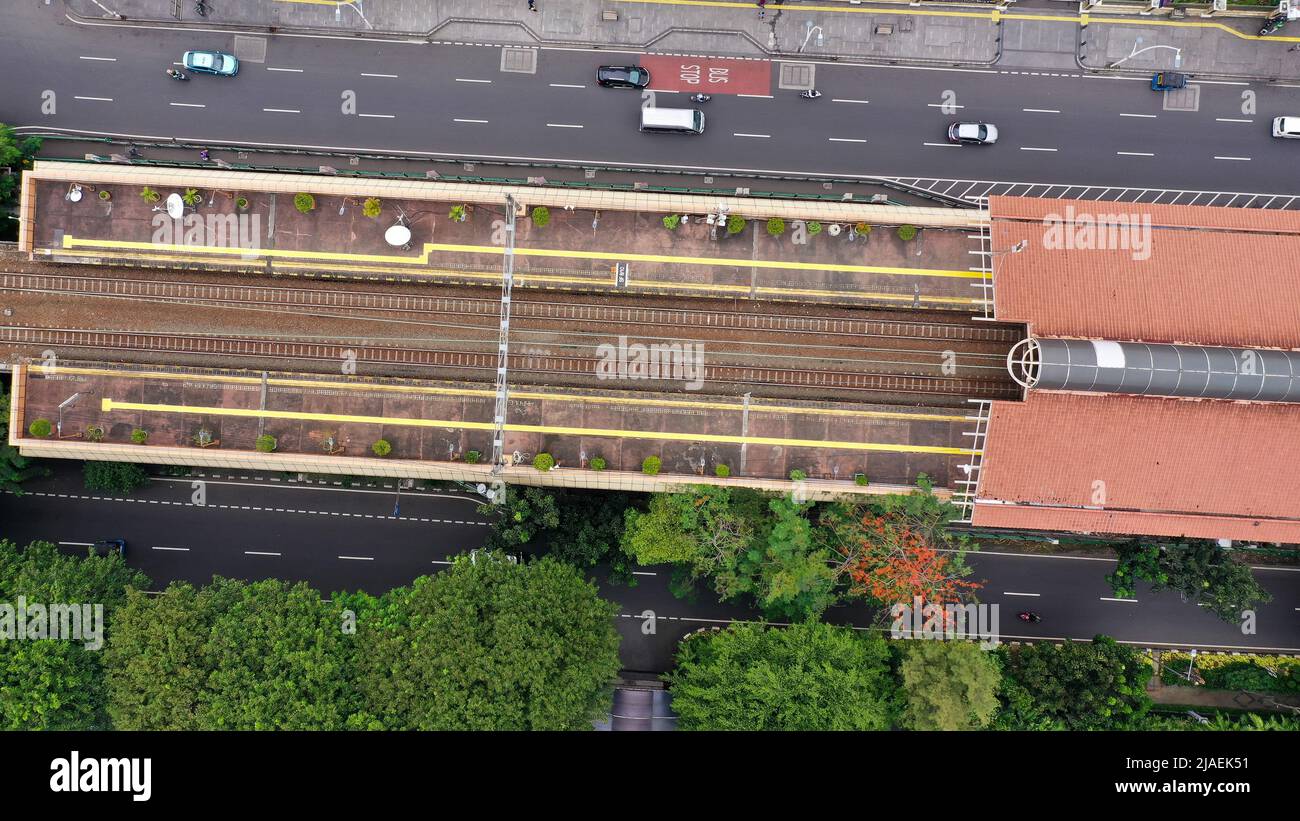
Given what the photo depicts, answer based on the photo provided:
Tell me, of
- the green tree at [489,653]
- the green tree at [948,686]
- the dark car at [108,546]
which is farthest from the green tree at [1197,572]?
the dark car at [108,546]

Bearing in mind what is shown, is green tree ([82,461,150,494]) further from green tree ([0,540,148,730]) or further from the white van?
the white van

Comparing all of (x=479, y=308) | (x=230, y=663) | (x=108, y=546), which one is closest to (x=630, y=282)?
(x=479, y=308)

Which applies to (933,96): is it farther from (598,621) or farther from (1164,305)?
(598,621)

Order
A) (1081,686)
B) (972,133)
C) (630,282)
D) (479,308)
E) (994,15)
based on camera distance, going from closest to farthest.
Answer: (630,282)
(1081,686)
(479,308)
(972,133)
(994,15)

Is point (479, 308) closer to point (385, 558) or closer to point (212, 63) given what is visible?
point (385, 558)

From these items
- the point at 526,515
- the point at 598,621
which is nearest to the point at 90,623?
the point at 526,515
